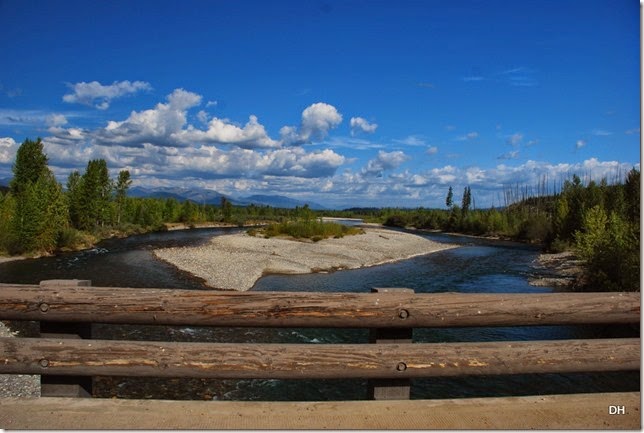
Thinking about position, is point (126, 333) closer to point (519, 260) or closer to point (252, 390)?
point (252, 390)

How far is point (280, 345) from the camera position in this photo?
3.14 m

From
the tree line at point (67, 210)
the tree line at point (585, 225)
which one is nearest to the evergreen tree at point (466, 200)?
the tree line at point (585, 225)

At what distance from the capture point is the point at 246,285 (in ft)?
75.1

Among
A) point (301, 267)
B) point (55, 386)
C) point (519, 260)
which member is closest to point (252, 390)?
point (55, 386)

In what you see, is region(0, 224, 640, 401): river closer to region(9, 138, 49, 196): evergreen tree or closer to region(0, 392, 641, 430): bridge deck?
region(0, 392, 641, 430): bridge deck

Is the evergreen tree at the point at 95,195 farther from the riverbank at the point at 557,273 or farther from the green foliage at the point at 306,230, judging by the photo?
the riverbank at the point at 557,273

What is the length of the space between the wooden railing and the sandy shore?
18662 mm

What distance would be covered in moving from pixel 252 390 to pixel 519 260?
33.3m

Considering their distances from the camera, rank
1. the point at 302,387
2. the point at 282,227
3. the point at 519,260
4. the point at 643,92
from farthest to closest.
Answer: the point at 282,227 < the point at 519,260 < the point at 302,387 < the point at 643,92

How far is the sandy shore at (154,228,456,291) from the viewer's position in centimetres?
2544

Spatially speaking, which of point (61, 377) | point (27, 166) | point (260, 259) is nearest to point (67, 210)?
point (27, 166)

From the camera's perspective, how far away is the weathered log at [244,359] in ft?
10.1

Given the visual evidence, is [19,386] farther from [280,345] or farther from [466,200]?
[466,200]

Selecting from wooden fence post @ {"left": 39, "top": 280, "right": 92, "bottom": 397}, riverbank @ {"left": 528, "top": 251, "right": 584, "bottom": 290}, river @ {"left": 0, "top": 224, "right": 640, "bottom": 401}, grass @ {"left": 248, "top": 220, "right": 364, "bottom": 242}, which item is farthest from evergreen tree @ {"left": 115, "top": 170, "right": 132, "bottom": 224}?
wooden fence post @ {"left": 39, "top": 280, "right": 92, "bottom": 397}
